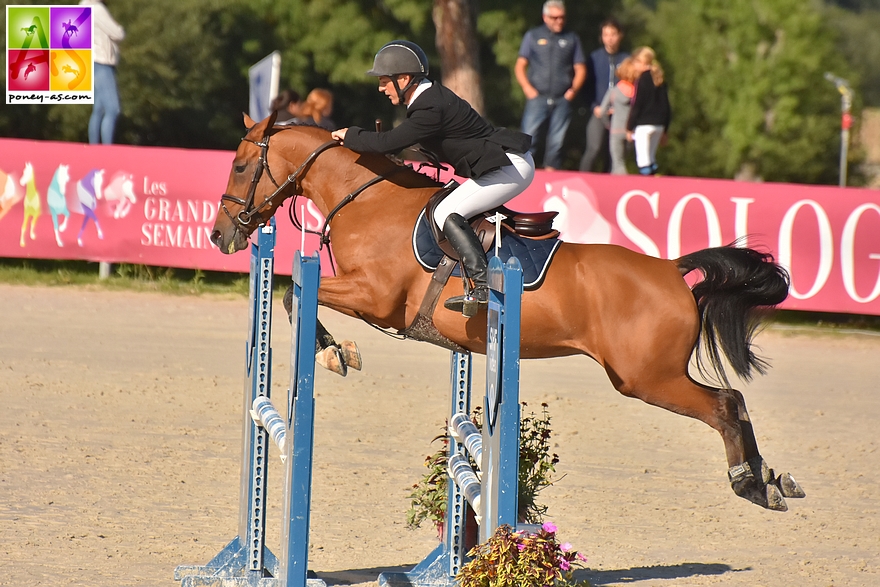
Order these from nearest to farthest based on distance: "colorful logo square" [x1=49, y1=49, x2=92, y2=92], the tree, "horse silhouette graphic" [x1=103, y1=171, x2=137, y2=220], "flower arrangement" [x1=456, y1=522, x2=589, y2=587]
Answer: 1. "flower arrangement" [x1=456, y1=522, x2=589, y2=587]
2. "horse silhouette graphic" [x1=103, y1=171, x2=137, y2=220]
3. "colorful logo square" [x1=49, y1=49, x2=92, y2=92]
4. the tree

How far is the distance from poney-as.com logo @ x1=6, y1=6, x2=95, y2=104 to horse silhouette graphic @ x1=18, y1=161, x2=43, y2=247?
1305 millimetres

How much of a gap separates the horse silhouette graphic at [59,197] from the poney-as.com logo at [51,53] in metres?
1.29

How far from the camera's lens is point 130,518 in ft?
17.7

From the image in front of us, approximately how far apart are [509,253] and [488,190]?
0.29 m

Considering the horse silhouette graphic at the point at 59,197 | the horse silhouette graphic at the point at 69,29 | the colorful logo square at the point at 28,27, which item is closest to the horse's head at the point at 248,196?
the horse silhouette graphic at the point at 59,197

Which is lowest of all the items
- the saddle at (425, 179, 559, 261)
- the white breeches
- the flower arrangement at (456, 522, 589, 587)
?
the flower arrangement at (456, 522, 589, 587)

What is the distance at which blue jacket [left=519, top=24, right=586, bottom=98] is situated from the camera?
12172 millimetres

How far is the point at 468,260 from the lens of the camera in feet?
16.0

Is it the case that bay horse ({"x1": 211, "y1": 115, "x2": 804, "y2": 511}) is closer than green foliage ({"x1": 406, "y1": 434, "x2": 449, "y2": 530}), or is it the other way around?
green foliage ({"x1": 406, "y1": 434, "x2": 449, "y2": 530})

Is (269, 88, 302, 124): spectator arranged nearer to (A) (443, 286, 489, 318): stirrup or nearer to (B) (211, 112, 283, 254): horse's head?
(B) (211, 112, 283, 254): horse's head

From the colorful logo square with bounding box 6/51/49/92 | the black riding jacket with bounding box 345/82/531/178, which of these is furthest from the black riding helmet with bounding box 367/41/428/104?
the colorful logo square with bounding box 6/51/49/92

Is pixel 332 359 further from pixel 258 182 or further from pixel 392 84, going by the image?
pixel 392 84

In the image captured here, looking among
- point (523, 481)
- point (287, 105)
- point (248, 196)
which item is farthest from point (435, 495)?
point (287, 105)

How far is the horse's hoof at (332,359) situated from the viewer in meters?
4.80
